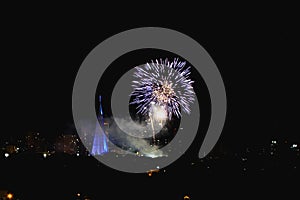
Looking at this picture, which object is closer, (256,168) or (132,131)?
(256,168)

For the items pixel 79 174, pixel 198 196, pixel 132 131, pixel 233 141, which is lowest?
pixel 198 196

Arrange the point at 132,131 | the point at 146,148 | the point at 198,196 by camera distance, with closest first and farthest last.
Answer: the point at 198,196, the point at 146,148, the point at 132,131

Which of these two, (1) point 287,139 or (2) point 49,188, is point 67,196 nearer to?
(2) point 49,188

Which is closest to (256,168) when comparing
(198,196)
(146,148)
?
→ (198,196)

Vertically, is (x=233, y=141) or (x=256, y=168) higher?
(x=233, y=141)

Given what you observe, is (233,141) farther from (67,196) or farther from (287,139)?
(67,196)

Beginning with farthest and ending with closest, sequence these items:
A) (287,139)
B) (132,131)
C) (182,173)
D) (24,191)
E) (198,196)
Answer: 1. (132,131)
2. (287,139)
3. (182,173)
4. (198,196)
5. (24,191)

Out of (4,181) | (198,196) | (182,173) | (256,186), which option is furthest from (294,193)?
(4,181)

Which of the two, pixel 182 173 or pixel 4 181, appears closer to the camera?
pixel 4 181

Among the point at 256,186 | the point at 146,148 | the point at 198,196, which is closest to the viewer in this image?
the point at 198,196
